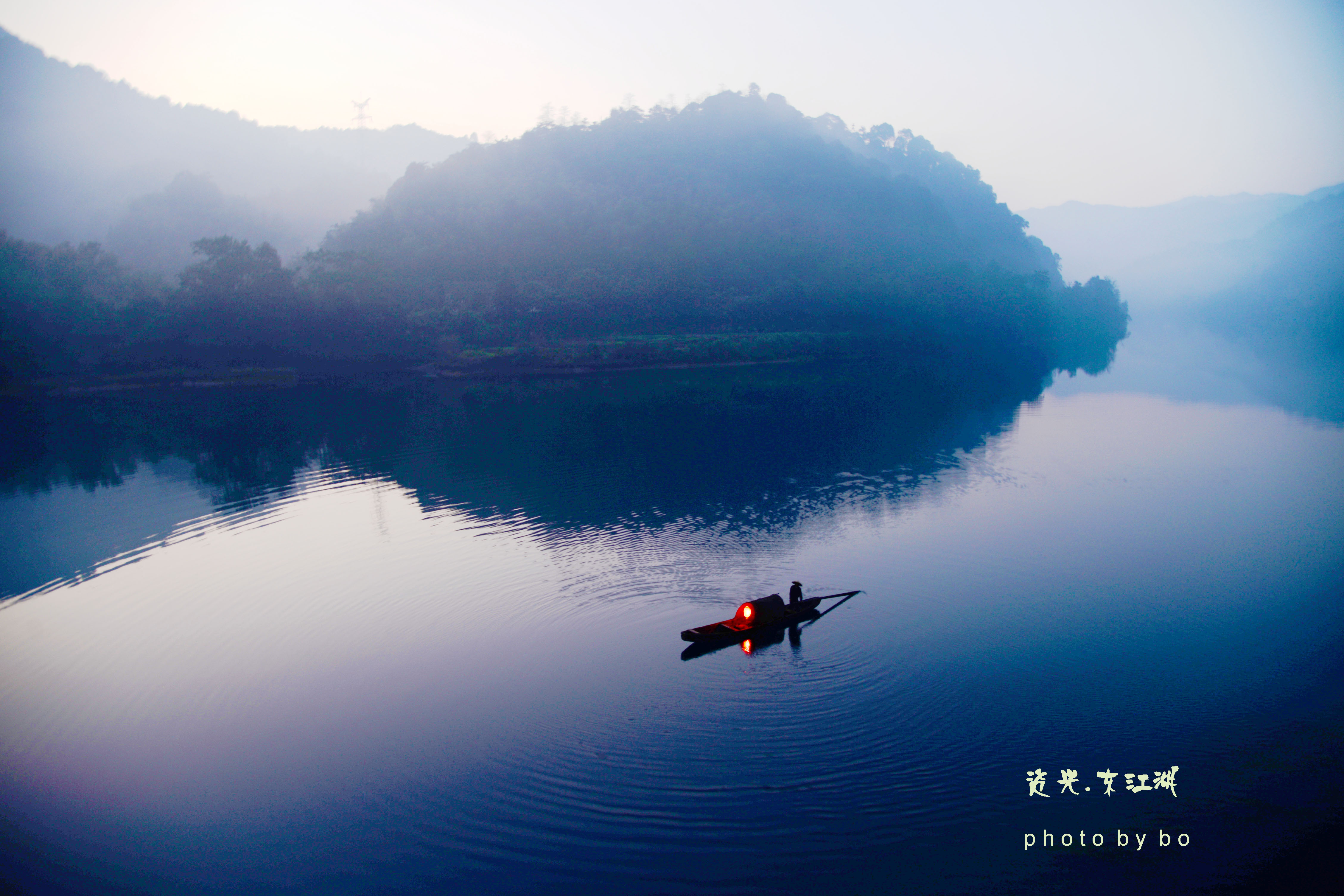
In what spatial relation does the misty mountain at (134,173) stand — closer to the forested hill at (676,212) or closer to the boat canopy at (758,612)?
the forested hill at (676,212)

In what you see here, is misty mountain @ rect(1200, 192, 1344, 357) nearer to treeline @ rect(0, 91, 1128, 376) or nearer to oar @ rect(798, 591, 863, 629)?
treeline @ rect(0, 91, 1128, 376)

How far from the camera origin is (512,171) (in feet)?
318

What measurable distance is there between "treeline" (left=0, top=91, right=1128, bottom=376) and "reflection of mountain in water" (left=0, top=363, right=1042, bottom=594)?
11.8 meters

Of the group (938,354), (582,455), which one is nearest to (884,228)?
(938,354)

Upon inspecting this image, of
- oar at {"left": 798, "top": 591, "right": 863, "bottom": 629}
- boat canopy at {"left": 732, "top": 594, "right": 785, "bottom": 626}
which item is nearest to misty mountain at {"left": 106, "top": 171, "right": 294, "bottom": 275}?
oar at {"left": 798, "top": 591, "right": 863, "bottom": 629}

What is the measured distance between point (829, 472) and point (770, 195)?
89.5 m

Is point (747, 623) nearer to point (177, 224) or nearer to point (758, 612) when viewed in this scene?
point (758, 612)

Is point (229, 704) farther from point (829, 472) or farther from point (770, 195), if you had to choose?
point (770, 195)

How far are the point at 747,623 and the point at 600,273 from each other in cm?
7064

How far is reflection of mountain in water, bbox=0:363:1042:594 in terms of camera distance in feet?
66.0

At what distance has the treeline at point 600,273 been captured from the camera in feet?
195

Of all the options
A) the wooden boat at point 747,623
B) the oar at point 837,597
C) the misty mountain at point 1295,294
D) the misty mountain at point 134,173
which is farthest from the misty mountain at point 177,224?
the misty mountain at point 1295,294

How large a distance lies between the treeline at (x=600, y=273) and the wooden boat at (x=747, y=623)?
56770 mm

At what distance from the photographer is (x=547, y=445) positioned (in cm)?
2858
